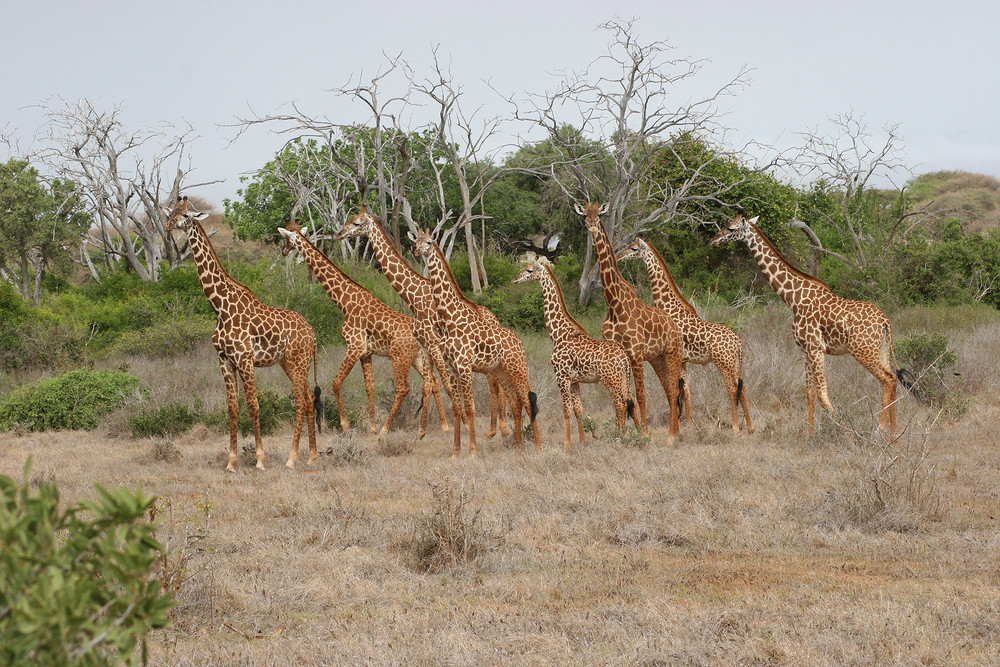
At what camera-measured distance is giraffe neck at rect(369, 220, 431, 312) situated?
1073cm

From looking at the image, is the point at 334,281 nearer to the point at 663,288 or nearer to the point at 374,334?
the point at 374,334

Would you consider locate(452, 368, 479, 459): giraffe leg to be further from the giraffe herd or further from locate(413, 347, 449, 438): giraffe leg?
locate(413, 347, 449, 438): giraffe leg

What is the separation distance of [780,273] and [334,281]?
5.51 metres

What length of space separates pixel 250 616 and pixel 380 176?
1710 cm

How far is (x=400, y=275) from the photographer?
35.3 feet

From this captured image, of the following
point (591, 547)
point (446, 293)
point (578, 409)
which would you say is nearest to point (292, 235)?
point (446, 293)

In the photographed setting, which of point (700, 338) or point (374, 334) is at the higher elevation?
point (374, 334)

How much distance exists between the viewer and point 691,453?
31.2ft

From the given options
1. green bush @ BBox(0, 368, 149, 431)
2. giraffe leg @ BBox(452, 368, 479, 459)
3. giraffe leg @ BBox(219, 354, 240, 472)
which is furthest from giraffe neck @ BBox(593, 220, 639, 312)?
green bush @ BBox(0, 368, 149, 431)

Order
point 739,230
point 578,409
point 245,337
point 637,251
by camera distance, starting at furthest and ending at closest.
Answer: point 637,251, point 739,230, point 578,409, point 245,337

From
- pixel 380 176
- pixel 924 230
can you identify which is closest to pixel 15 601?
pixel 380 176

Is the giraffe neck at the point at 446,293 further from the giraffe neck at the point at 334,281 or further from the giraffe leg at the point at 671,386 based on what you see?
the giraffe leg at the point at 671,386

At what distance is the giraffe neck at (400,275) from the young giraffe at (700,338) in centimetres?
240

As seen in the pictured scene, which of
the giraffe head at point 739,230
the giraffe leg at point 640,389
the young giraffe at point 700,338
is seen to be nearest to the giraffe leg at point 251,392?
the giraffe leg at point 640,389
